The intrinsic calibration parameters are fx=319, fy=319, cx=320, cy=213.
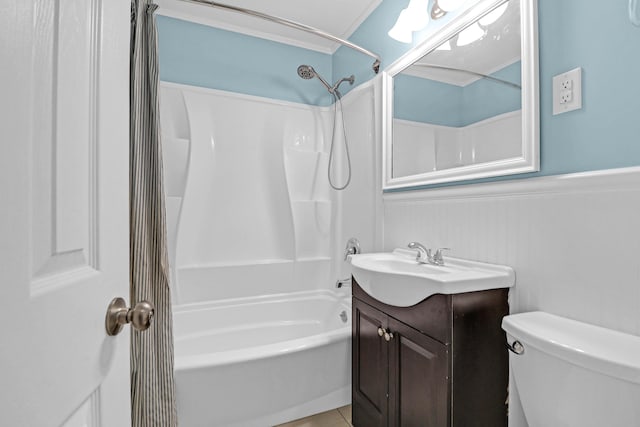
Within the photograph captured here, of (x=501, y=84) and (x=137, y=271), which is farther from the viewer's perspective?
(x=501, y=84)

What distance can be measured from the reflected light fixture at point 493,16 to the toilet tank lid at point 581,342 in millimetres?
1141

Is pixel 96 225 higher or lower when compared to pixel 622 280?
higher

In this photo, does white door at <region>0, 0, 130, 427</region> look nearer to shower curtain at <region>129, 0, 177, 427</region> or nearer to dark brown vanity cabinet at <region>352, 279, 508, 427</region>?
shower curtain at <region>129, 0, 177, 427</region>

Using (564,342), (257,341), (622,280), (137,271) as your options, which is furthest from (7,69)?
(257,341)

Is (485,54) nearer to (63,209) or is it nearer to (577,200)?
(577,200)

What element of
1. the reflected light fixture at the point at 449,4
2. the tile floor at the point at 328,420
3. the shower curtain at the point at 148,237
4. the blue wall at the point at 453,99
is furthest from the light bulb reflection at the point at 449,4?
the tile floor at the point at 328,420

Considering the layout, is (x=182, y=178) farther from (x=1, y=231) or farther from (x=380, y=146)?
(x=1, y=231)

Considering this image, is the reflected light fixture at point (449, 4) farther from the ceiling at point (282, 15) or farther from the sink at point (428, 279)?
the sink at point (428, 279)

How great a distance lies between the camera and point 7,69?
0.33 metres

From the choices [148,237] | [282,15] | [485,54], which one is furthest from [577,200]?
[282,15]

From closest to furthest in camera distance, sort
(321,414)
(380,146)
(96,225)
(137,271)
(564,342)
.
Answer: (96,225), (564,342), (137,271), (321,414), (380,146)

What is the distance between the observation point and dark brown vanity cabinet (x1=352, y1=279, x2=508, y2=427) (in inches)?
41.9

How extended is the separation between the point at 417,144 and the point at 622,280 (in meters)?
1.08

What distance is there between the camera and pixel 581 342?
2.74ft
